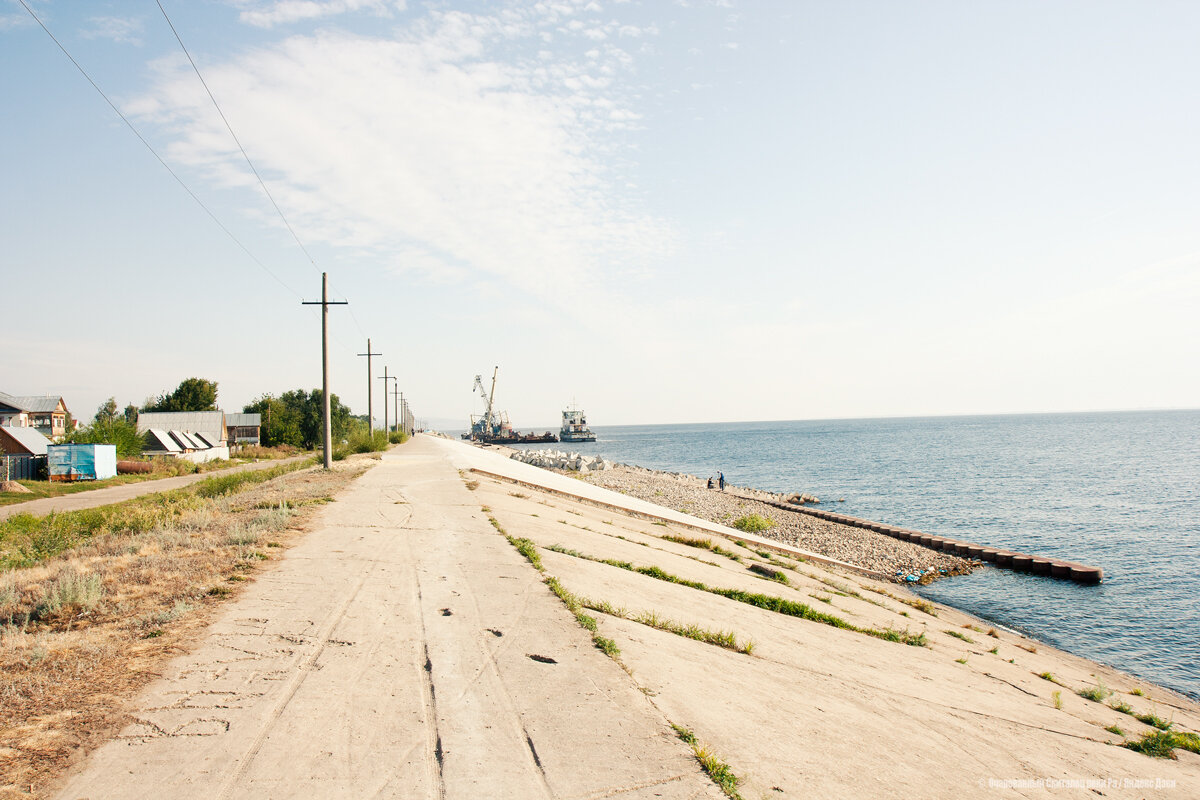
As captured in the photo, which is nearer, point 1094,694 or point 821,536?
point 1094,694

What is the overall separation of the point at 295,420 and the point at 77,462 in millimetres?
54468

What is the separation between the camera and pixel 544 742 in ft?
16.3

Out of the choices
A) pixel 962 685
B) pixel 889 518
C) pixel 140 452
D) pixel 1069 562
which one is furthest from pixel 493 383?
pixel 962 685

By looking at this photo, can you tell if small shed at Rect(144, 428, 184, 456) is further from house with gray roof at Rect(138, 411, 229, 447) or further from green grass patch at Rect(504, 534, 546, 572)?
green grass patch at Rect(504, 534, 546, 572)

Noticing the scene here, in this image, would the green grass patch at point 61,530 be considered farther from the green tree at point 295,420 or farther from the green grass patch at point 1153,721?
the green tree at point 295,420

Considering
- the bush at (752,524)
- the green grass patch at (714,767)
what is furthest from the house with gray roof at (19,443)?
the green grass patch at (714,767)

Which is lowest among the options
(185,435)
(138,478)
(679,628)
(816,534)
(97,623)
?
(816,534)

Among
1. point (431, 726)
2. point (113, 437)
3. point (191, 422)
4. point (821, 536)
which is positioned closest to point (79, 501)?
point (113, 437)

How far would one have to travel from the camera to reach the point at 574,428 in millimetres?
161000

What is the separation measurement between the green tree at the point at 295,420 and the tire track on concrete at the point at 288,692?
274 ft

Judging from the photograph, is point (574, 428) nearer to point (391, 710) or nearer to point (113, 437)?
point (113, 437)

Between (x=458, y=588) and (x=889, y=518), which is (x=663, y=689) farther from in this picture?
(x=889, y=518)

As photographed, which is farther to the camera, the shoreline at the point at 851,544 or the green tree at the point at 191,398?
the green tree at the point at 191,398

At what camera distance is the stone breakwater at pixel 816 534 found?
24516 millimetres
